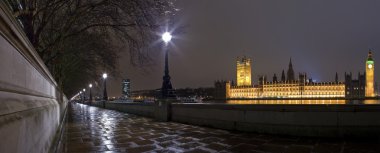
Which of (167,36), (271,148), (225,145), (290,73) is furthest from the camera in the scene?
(290,73)

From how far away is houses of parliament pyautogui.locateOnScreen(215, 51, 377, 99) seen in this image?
443ft

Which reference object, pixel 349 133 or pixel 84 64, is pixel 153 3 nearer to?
pixel 349 133

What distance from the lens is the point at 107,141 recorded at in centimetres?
855

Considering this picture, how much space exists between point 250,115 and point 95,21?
6711 millimetres

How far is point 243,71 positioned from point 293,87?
105ft

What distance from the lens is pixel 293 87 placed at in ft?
479

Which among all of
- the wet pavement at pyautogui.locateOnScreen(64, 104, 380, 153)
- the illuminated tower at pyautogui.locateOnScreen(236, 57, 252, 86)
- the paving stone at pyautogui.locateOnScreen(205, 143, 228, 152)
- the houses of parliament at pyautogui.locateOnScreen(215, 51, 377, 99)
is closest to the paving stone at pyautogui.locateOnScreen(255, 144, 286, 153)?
the wet pavement at pyautogui.locateOnScreen(64, 104, 380, 153)

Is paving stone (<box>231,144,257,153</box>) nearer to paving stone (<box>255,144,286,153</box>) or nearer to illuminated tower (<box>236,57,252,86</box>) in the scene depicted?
paving stone (<box>255,144,286,153</box>)

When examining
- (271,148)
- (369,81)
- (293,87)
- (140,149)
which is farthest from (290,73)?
(140,149)

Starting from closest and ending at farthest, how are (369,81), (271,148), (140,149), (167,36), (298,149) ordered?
(298,149), (271,148), (140,149), (167,36), (369,81)

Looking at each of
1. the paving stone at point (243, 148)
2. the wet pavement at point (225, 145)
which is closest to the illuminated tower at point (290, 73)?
the wet pavement at point (225, 145)

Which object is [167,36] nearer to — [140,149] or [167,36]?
[167,36]

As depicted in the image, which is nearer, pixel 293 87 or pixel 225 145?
pixel 225 145

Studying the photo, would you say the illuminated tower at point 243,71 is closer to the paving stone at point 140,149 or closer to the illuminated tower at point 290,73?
the illuminated tower at point 290,73
